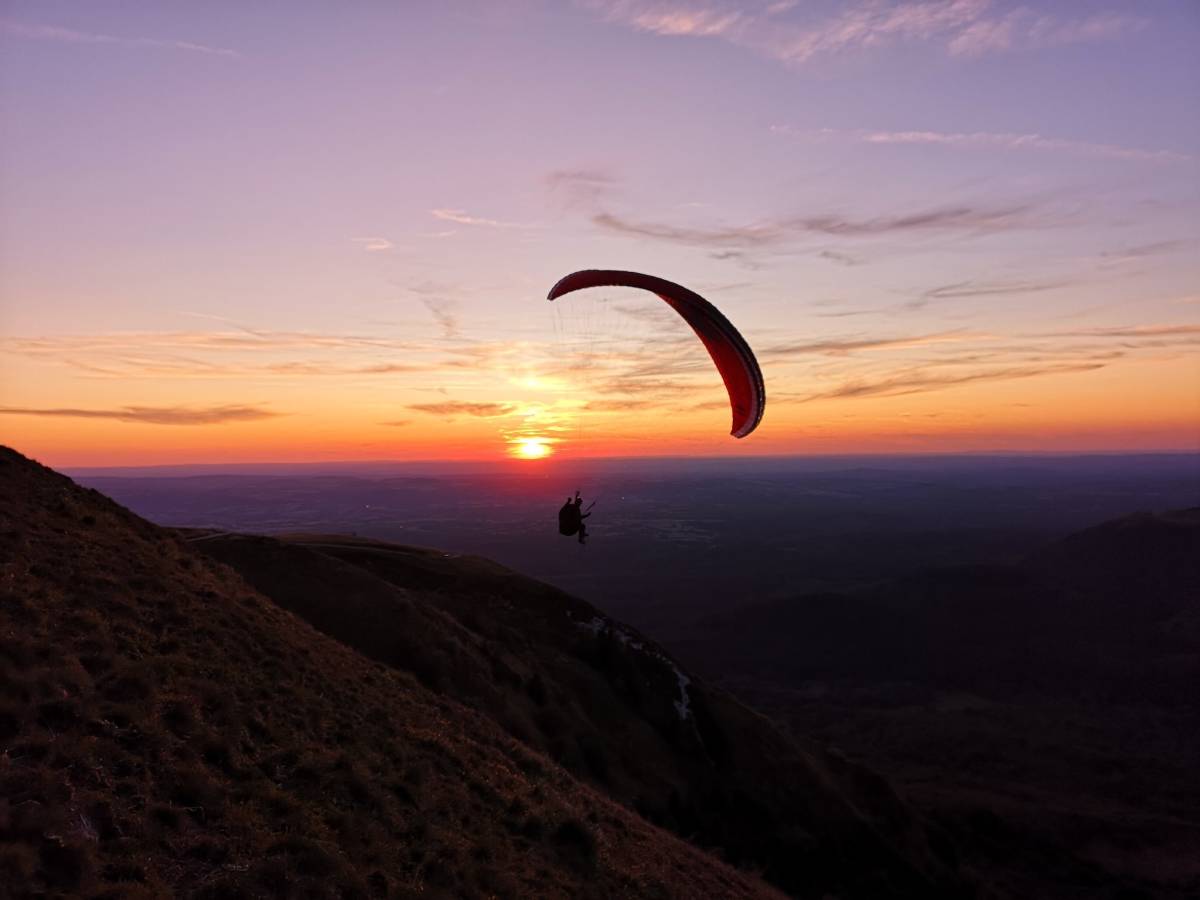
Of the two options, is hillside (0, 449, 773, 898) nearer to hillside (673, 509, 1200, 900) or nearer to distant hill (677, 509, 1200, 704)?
hillside (673, 509, 1200, 900)

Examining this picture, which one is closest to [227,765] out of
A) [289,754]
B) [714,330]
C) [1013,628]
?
[289,754]

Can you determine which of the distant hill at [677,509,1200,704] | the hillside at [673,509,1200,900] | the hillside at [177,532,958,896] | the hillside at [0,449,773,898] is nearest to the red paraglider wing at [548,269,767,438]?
the hillside at [0,449,773,898]

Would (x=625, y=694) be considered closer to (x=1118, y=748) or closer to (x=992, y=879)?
(x=992, y=879)

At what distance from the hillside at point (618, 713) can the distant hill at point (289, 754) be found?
0.67 feet

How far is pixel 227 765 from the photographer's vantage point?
11.2 metres

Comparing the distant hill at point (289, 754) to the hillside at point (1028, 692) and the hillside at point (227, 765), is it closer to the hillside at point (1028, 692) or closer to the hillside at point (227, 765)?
the hillside at point (227, 765)

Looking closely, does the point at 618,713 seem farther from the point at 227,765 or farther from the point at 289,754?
the point at 227,765

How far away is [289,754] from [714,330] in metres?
18.7

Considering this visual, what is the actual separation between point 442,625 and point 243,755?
18874 mm

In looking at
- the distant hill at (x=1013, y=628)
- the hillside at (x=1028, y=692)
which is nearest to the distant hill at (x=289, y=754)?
the hillside at (x=1028, y=692)

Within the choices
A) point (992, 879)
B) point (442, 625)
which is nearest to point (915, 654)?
point (992, 879)

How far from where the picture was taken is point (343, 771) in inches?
494

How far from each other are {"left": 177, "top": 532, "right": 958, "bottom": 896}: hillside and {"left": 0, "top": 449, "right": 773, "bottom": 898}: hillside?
8.13m

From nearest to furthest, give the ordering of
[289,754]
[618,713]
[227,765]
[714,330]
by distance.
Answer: [227,765]
[289,754]
[714,330]
[618,713]
